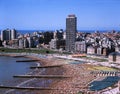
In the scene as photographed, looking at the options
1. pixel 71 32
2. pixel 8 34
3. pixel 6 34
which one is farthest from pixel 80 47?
pixel 8 34

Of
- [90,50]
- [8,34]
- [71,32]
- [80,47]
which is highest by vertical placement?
[71,32]

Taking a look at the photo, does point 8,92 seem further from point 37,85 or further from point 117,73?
point 117,73

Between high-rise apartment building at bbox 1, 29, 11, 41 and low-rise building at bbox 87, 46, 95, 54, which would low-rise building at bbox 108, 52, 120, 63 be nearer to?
low-rise building at bbox 87, 46, 95, 54

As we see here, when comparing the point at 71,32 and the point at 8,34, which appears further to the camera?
the point at 8,34

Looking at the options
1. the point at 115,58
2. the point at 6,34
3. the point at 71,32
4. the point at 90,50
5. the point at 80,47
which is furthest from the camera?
the point at 6,34

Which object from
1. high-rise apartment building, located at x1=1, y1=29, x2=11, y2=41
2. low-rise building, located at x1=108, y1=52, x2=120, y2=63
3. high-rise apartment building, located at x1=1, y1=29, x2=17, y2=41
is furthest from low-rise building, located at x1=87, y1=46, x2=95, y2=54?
high-rise apartment building, located at x1=1, y1=29, x2=11, y2=41

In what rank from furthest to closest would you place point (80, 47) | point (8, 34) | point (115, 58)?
point (8, 34) < point (80, 47) < point (115, 58)

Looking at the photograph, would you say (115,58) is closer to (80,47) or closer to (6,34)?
(80,47)

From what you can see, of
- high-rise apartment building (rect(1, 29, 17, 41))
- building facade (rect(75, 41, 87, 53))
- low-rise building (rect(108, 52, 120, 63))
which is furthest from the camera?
high-rise apartment building (rect(1, 29, 17, 41))

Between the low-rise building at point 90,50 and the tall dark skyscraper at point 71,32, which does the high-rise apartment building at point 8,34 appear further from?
the low-rise building at point 90,50

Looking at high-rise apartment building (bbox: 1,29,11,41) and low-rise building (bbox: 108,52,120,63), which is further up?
high-rise apartment building (bbox: 1,29,11,41)
